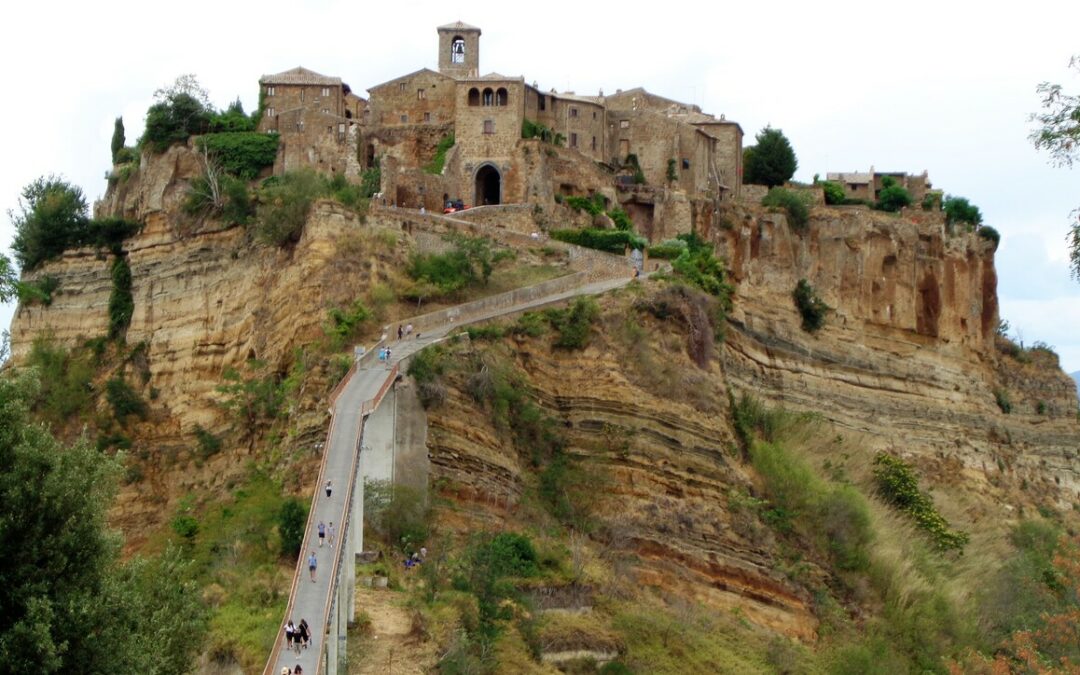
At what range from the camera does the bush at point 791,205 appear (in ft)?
229

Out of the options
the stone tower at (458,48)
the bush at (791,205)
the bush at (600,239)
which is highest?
the stone tower at (458,48)

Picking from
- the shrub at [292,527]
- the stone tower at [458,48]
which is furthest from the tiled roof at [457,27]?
the shrub at [292,527]

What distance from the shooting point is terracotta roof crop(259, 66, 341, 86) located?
2566 inches

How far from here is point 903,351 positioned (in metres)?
72.6

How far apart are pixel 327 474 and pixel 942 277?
124 feet

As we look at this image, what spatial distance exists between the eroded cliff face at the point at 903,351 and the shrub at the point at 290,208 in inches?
589

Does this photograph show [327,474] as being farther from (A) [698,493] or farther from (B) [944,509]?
(B) [944,509]

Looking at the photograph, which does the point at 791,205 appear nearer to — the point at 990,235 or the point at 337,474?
the point at 990,235

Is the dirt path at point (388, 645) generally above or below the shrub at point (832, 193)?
below

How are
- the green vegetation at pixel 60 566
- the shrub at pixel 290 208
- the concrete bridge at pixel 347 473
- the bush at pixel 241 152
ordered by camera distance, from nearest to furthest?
the green vegetation at pixel 60 566
the concrete bridge at pixel 347 473
the shrub at pixel 290 208
the bush at pixel 241 152

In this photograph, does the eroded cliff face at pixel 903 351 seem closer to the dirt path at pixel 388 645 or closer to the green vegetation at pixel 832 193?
the green vegetation at pixel 832 193

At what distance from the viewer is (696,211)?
66250mm

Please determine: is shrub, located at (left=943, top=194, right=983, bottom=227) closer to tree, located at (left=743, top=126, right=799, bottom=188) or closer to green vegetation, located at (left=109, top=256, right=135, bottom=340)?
tree, located at (left=743, top=126, right=799, bottom=188)

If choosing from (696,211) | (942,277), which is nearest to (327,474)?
(696,211)
